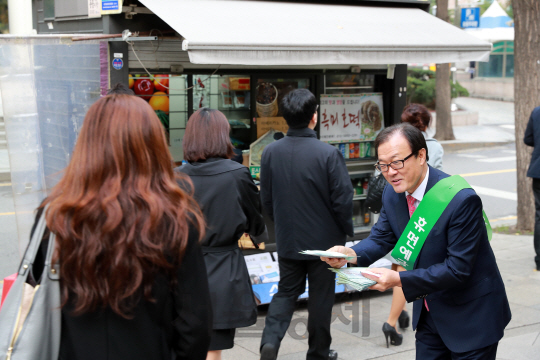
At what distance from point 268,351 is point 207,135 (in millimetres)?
1600

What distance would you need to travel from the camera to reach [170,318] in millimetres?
1870

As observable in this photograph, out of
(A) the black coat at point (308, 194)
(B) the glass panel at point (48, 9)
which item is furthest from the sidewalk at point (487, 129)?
(A) the black coat at point (308, 194)

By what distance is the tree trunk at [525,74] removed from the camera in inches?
311

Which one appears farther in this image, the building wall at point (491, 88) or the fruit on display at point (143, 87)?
the building wall at point (491, 88)

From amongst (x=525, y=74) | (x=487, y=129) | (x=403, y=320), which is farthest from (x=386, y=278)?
(x=487, y=129)

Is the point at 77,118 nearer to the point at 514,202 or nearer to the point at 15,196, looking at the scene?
the point at 15,196

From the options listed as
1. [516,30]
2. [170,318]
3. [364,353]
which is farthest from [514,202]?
[170,318]

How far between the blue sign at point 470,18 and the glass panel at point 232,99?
1753 centimetres

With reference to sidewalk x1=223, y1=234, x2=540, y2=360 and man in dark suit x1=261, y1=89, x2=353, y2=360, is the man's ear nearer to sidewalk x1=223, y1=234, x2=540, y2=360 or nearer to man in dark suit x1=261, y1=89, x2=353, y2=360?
man in dark suit x1=261, y1=89, x2=353, y2=360

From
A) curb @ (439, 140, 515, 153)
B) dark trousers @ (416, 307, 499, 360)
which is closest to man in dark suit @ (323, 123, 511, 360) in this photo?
dark trousers @ (416, 307, 499, 360)

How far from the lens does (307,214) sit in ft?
13.8

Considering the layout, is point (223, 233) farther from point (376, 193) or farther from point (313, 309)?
point (376, 193)

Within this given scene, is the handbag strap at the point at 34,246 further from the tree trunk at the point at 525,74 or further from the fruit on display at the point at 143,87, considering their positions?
the tree trunk at the point at 525,74

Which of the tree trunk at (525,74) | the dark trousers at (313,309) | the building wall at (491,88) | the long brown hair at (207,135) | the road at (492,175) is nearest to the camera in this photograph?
the long brown hair at (207,135)
